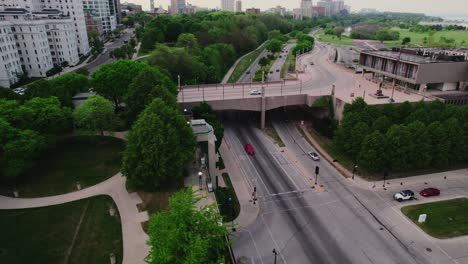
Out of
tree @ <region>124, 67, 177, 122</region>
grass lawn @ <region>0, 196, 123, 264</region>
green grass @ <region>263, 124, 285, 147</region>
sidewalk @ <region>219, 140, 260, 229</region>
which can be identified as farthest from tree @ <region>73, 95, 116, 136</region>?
green grass @ <region>263, 124, 285, 147</region>

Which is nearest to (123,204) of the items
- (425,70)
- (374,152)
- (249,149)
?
(249,149)

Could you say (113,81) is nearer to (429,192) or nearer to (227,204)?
(227,204)

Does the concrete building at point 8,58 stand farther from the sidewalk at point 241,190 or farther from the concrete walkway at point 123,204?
the sidewalk at point 241,190

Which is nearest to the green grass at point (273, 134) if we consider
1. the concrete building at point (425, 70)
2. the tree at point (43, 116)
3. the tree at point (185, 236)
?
the concrete building at point (425, 70)

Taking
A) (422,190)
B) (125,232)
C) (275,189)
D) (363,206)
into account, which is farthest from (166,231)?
(422,190)

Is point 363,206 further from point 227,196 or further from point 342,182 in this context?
point 227,196

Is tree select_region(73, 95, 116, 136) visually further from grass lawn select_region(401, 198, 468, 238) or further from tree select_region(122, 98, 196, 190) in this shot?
grass lawn select_region(401, 198, 468, 238)
